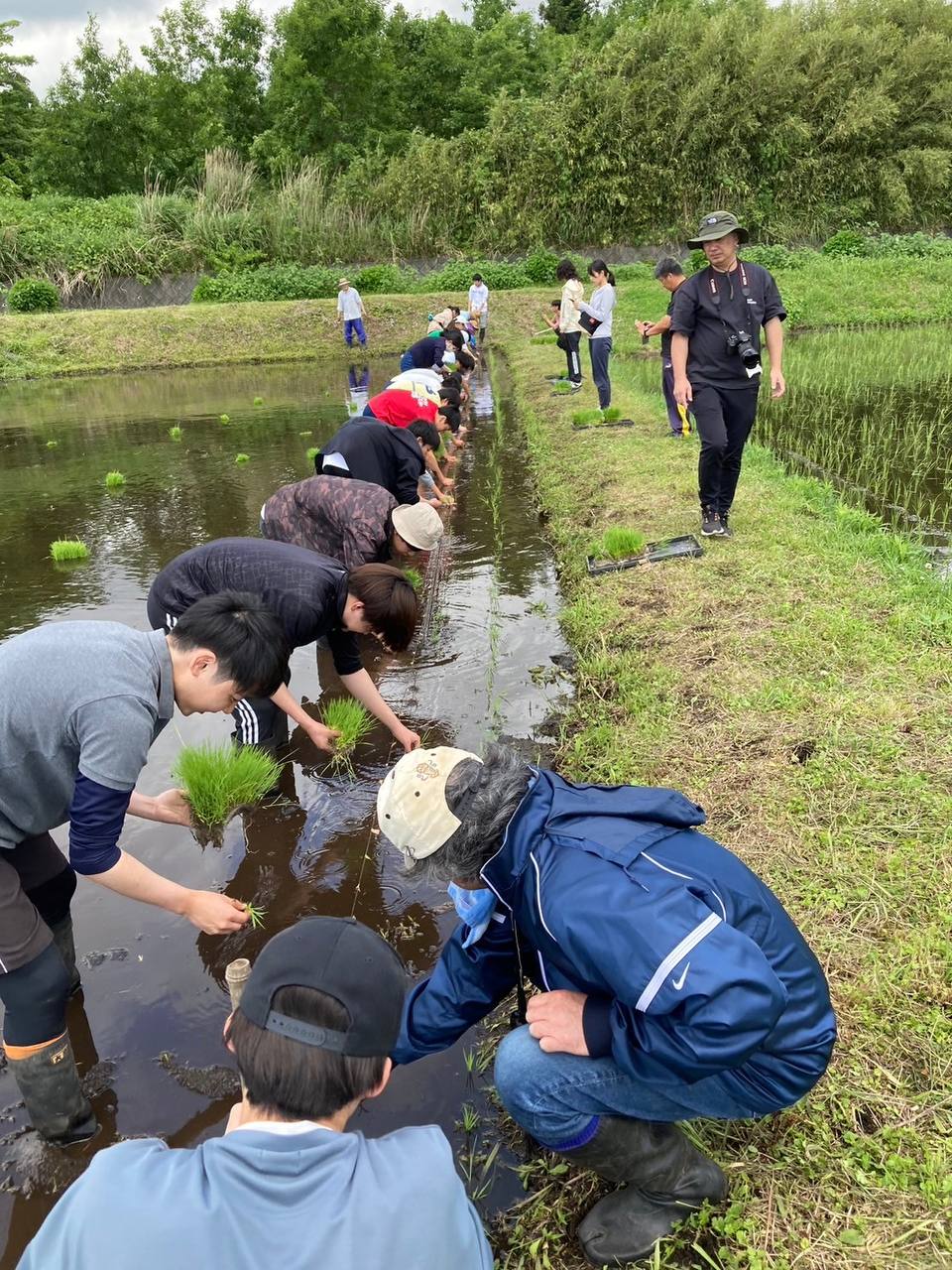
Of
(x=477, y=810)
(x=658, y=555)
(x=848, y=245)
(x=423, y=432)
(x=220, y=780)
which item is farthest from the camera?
(x=848, y=245)

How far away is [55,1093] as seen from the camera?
7.06ft

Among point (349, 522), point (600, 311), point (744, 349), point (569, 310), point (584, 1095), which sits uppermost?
point (569, 310)

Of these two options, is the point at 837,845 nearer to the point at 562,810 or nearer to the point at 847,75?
the point at 562,810

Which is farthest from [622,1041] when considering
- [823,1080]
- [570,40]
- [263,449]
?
[570,40]

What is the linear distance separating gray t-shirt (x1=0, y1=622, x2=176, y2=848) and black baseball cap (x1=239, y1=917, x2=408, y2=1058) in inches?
32.3

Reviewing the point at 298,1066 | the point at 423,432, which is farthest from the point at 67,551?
the point at 298,1066

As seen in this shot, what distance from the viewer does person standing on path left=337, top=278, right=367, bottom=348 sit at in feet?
57.8

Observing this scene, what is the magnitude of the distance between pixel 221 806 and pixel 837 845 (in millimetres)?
2286

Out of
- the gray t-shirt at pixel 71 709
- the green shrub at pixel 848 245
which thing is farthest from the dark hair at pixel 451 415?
the green shrub at pixel 848 245

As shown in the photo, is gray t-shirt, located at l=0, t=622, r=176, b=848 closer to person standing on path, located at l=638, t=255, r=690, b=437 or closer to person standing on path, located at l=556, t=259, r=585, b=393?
person standing on path, located at l=638, t=255, r=690, b=437

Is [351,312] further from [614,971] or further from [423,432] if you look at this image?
[614,971]

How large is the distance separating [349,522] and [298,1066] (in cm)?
305

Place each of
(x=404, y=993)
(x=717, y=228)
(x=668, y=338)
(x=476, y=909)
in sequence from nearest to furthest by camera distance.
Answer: (x=404, y=993) → (x=476, y=909) → (x=717, y=228) → (x=668, y=338)

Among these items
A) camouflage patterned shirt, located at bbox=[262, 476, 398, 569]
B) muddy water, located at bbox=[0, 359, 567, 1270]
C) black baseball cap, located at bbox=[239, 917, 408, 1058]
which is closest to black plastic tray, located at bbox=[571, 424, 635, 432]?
muddy water, located at bbox=[0, 359, 567, 1270]
